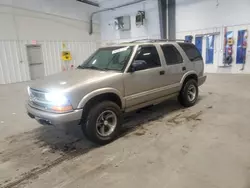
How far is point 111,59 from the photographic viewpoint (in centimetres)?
370

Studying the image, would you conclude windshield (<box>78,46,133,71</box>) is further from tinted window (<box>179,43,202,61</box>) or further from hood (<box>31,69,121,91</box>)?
tinted window (<box>179,43,202,61</box>)

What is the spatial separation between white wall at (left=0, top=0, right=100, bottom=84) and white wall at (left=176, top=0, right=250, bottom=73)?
20.7 ft

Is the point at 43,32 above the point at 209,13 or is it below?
below

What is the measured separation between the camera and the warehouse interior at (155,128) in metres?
2.31

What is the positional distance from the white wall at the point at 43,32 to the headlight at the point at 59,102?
28.7ft

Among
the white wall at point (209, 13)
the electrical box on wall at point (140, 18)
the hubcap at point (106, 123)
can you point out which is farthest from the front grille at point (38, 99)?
the electrical box on wall at point (140, 18)

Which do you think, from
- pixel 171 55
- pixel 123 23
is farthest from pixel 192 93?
pixel 123 23

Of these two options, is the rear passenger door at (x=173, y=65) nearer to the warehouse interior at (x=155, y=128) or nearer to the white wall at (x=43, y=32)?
the warehouse interior at (x=155, y=128)

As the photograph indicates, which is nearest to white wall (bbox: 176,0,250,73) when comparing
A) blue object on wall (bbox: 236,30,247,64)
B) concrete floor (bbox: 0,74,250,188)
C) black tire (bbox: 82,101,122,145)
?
blue object on wall (bbox: 236,30,247,64)

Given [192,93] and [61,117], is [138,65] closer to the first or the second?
[61,117]

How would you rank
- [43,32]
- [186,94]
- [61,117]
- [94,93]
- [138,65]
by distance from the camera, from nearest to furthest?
1. [61,117]
2. [94,93]
3. [138,65]
4. [186,94]
5. [43,32]

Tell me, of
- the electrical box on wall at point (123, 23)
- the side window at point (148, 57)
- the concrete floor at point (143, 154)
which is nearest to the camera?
the concrete floor at point (143, 154)

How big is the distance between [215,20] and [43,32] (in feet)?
30.1

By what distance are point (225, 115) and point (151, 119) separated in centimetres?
155
